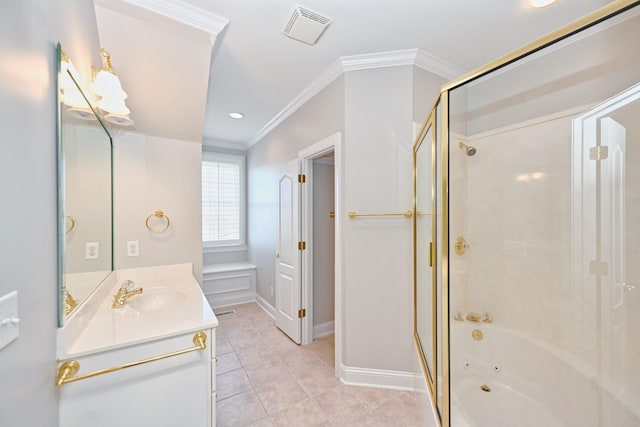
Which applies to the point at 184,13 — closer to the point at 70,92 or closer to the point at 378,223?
the point at 70,92

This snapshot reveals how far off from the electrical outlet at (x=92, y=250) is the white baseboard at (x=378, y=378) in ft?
6.23

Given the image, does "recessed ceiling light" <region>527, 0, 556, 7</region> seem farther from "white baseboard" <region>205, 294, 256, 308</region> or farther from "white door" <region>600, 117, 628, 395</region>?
"white baseboard" <region>205, 294, 256, 308</region>

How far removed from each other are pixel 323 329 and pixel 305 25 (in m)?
2.89

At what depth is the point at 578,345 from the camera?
1.48m

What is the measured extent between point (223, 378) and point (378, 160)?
223cm

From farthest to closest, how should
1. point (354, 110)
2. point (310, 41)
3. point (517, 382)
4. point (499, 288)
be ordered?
point (354, 110), point (499, 288), point (310, 41), point (517, 382)

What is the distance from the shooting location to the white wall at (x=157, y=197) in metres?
1.88

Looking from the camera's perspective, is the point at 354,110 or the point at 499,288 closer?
the point at 499,288

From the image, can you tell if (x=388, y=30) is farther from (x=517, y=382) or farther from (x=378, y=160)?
(x=517, y=382)

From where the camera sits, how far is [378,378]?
1938 millimetres

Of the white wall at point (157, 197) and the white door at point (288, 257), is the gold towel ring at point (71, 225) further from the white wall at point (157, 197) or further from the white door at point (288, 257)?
the white door at point (288, 257)

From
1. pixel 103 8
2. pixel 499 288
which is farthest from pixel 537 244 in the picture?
pixel 103 8

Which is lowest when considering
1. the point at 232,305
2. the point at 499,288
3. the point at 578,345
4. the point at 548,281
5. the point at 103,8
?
the point at 232,305

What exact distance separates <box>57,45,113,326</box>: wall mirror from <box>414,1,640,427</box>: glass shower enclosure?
1.64 metres
